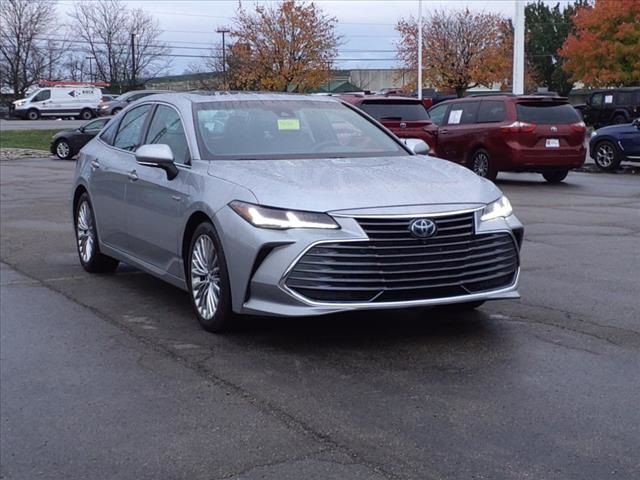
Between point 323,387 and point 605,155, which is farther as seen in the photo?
point 605,155

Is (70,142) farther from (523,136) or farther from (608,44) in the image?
(608,44)

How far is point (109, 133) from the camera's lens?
29.3 ft

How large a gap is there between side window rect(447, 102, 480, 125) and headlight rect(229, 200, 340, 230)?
519 inches

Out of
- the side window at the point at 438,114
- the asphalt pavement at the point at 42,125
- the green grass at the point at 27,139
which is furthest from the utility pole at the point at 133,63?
the side window at the point at 438,114

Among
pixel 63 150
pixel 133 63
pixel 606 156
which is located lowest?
pixel 63 150

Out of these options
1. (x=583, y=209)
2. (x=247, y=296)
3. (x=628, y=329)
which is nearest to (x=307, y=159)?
(x=247, y=296)

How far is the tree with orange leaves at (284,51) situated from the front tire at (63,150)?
1778cm

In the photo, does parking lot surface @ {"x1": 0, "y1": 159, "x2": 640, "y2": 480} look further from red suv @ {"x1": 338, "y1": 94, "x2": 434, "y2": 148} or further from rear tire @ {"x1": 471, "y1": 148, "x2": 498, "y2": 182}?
red suv @ {"x1": 338, "y1": 94, "x2": 434, "y2": 148}

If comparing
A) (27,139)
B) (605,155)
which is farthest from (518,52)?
(27,139)

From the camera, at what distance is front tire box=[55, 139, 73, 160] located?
27625mm

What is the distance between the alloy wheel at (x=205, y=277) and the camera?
641cm

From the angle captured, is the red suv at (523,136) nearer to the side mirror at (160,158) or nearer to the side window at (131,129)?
the side window at (131,129)

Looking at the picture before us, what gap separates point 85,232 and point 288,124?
2.64 metres

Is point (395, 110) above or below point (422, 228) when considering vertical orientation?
above
